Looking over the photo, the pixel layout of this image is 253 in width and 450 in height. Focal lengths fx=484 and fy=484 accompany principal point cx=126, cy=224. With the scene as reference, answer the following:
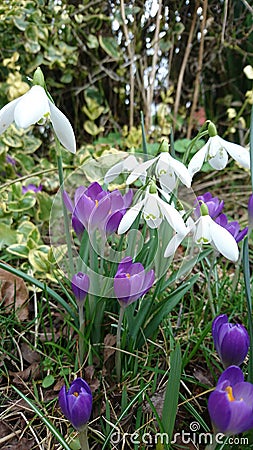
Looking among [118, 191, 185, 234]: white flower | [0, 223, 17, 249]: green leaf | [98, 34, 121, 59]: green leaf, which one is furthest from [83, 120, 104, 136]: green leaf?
[118, 191, 185, 234]: white flower

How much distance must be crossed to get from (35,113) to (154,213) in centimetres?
25

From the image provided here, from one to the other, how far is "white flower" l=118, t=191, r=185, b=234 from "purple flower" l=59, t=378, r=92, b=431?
261 millimetres

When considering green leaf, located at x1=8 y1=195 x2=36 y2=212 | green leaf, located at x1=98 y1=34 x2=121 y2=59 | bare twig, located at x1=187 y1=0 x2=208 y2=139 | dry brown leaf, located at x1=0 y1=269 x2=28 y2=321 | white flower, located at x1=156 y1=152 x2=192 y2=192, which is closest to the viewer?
white flower, located at x1=156 y1=152 x2=192 y2=192

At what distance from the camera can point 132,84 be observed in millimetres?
2059

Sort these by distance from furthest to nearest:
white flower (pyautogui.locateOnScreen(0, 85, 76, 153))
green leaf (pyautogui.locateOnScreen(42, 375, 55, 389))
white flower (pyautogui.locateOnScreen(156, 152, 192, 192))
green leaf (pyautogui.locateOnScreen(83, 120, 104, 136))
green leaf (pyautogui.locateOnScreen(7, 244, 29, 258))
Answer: green leaf (pyautogui.locateOnScreen(83, 120, 104, 136)) < green leaf (pyautogui.locateOnScreen(7, 244, 29, 258)) < green leaf (pyautogui.locateOnScreen(42, 375, 55, 389)) < white flower (pyautogui.locateOnScreen(156, 152, 192, 192)) < white flower (pyautogui.locateOnScreen(0, 85, 76, 153))

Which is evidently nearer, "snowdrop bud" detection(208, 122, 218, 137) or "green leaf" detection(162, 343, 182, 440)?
"green leaf" detection(162, 343, 182, 440)

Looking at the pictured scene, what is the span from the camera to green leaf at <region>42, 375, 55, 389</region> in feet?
3.18

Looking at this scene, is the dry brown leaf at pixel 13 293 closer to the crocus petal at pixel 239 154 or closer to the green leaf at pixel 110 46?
the crocus petal at pixel 239 154

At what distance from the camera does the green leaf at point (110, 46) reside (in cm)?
201

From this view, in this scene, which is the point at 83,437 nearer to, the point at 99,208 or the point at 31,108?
the point at 99,208

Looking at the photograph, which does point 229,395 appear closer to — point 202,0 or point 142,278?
point 142,278

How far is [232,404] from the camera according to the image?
0.61 m

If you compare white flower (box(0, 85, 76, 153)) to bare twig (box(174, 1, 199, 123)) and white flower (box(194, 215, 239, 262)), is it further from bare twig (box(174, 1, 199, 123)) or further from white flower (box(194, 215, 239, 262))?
bare twig (box(174, 1, 199, 123))

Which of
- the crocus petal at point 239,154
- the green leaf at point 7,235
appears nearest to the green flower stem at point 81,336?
the crocus petal at point 239,154
